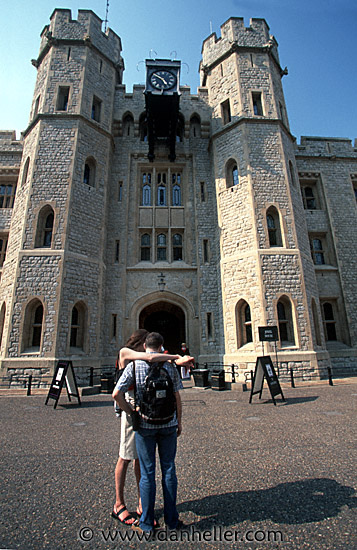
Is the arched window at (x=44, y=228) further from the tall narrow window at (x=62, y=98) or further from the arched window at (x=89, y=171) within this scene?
the tall narrow window at (x=62, y=98)

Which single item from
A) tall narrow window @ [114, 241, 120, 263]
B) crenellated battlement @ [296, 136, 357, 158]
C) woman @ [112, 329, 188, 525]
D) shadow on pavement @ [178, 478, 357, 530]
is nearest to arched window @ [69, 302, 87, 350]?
tall narrow window @ [114, 241, 120, 263]

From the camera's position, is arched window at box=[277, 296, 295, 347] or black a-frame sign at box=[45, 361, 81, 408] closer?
black a-frame sign at box=[45, 361, 81, 408]

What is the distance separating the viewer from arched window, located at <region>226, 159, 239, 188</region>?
14.7 metres

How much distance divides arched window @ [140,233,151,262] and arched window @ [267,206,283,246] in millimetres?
6243

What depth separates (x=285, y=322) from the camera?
12.0 meters

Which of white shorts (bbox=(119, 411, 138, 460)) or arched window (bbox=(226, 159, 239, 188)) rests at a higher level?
arched window (bbox=(226, 159, 239, 188))

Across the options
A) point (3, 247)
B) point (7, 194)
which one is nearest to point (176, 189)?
point (7, 194)

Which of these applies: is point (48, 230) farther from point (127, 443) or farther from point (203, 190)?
point (127, 443)

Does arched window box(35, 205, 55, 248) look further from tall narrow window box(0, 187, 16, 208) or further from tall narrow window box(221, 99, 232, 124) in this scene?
tall narrow window box(221, 99, 232, 124)

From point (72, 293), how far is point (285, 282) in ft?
→ 29.1

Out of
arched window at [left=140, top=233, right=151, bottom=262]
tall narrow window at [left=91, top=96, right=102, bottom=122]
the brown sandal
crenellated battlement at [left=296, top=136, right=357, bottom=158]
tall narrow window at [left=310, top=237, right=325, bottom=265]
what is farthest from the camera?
crenellated battlement at [left=296, top=136, right=357, bottom=158]

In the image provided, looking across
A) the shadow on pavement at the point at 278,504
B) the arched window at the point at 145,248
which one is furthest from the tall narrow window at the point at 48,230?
the shadow on pavement at the point at 278,504

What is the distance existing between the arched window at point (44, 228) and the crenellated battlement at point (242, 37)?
42.3ft

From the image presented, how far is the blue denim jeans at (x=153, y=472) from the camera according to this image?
2.22m
